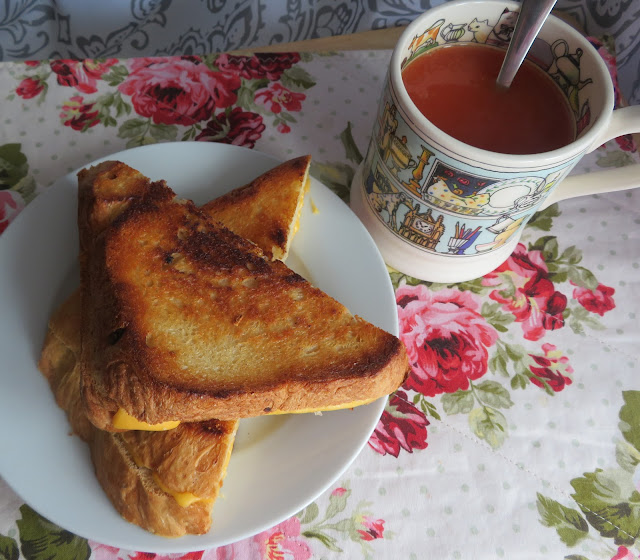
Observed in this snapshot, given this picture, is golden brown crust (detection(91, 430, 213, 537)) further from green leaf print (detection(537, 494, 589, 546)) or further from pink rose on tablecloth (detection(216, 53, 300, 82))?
pink rose on tablecloth (detection(216, 53, 300, 82))

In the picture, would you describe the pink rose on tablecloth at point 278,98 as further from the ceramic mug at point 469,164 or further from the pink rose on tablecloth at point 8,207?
the pink rose on tablecloth at point 8,207

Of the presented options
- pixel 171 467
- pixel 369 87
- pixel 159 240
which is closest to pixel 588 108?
pixel 369 87

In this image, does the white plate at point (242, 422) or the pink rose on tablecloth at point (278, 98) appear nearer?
the white plate at point (242, 422)

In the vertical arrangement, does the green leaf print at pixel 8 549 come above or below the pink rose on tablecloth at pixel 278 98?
below

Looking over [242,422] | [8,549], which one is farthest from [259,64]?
[8,549]

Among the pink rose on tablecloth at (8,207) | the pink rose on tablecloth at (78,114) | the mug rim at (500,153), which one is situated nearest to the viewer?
the mug rim at (500,153)

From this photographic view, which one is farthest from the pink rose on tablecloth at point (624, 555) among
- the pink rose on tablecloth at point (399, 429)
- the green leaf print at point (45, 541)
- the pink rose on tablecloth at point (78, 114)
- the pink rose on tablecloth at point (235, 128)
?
the pink rose on tablecloth at point (78, 114)

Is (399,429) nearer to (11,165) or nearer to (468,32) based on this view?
(468,32)
